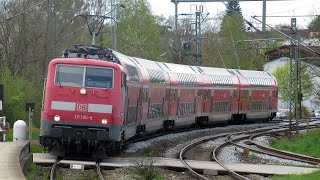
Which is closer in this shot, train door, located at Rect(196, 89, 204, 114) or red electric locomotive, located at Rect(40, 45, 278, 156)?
red electric locomotive, located at Rect(40, 45, 278, 156)

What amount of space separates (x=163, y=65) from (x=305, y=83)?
4427 cm

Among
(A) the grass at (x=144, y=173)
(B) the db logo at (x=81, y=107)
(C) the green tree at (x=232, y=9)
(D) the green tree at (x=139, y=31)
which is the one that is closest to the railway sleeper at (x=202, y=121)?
(C) the green tree at (x=232, y=9)

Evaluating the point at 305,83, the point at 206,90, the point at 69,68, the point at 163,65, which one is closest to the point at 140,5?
the point at 305,83

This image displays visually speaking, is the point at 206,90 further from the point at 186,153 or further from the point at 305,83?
→ the point at 305,83

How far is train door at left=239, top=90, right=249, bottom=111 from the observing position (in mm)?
47319

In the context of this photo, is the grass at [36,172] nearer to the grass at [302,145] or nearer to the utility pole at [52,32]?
the grass at [302,145]

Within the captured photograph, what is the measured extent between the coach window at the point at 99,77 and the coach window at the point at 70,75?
19 centimetres

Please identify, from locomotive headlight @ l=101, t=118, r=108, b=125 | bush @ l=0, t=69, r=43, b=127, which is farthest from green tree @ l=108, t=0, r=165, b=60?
locomotive headlight @ l=101, t=118, r=108, b=125

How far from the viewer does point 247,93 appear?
48094 mm

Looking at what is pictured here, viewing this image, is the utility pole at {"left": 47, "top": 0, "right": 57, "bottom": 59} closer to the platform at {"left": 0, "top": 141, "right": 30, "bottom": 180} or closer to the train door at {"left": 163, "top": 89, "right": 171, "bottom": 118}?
the train door at {"left": 163, "top": 89, "right": 171, "bottom": 118}

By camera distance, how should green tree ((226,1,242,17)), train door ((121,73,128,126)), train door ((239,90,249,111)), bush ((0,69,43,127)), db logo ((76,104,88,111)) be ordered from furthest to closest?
train door ((239,90,249,111))
green tree ((226,1,242,17))
bush ((0,69,43,127))
train door ((121,73,128,126))
db logo ((76,104,88,111))

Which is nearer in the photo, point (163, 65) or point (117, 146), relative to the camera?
point (117, 146)

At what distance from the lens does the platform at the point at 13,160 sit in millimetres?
13048

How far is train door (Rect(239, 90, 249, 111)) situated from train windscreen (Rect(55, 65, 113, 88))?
28202mm
